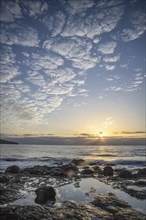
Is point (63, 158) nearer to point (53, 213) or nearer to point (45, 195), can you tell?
point (45, 195)

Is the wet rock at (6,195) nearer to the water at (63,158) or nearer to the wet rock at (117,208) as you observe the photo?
the wet rock at (117,208)

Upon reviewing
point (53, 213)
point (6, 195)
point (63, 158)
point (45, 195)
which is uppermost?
point (53, 213)

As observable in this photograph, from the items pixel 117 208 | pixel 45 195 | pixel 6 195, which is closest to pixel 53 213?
pixel 45 195

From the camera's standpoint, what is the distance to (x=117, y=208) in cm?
994

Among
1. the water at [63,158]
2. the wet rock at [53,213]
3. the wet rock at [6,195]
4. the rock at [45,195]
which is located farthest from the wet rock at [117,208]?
the water at [63,158]

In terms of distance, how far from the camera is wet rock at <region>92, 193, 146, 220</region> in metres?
8.83

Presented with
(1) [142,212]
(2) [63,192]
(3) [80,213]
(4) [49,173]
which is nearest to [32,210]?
(3) [80,213]

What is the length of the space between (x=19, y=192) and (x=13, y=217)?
600 cm

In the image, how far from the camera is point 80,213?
9.02 meters

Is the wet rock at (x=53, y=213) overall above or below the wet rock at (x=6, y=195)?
above

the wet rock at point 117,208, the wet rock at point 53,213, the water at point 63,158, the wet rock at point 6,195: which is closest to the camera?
the wet rock at point 53,213

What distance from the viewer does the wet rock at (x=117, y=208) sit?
A: 8.83 metres

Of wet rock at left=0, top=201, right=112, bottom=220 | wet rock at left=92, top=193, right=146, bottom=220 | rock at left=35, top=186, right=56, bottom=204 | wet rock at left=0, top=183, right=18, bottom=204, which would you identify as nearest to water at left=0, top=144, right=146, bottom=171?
wet rock at left=0, top=183, right=18, bottom=204

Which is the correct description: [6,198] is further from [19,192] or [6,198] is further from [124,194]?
[124,194]
